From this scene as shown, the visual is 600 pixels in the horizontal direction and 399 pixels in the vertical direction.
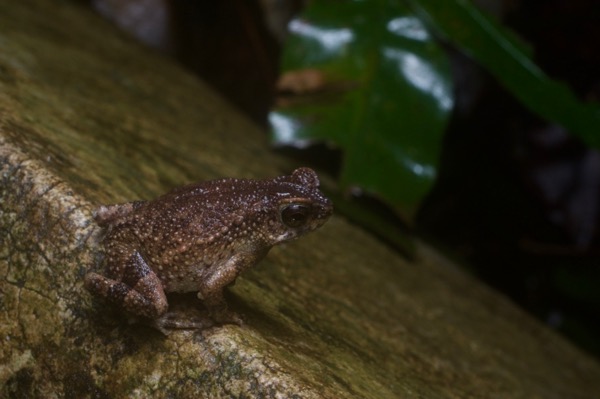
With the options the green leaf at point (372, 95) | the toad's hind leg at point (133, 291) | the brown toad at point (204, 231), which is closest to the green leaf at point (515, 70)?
the green leaf at point (372, 95)

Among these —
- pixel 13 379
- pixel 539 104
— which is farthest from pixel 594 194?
pixel 13 379

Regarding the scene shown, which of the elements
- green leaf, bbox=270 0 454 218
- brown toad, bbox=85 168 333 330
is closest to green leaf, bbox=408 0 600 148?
green leaf, bbox=270 0 454 218

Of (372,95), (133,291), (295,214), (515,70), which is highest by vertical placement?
(515,70)

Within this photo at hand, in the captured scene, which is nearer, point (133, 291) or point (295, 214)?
point (133, 291)

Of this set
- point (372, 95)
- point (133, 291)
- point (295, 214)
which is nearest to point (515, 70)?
point (372, 95)

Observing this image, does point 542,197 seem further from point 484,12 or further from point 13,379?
point 13,379

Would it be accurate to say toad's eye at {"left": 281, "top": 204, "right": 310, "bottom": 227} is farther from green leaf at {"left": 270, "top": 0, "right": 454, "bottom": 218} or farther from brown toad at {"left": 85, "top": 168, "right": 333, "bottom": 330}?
green leaf at {"left": 270, "top": 0, "right": 454, "bottom": 218}

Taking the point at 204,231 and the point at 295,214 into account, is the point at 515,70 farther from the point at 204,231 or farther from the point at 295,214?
the point at 204,231
